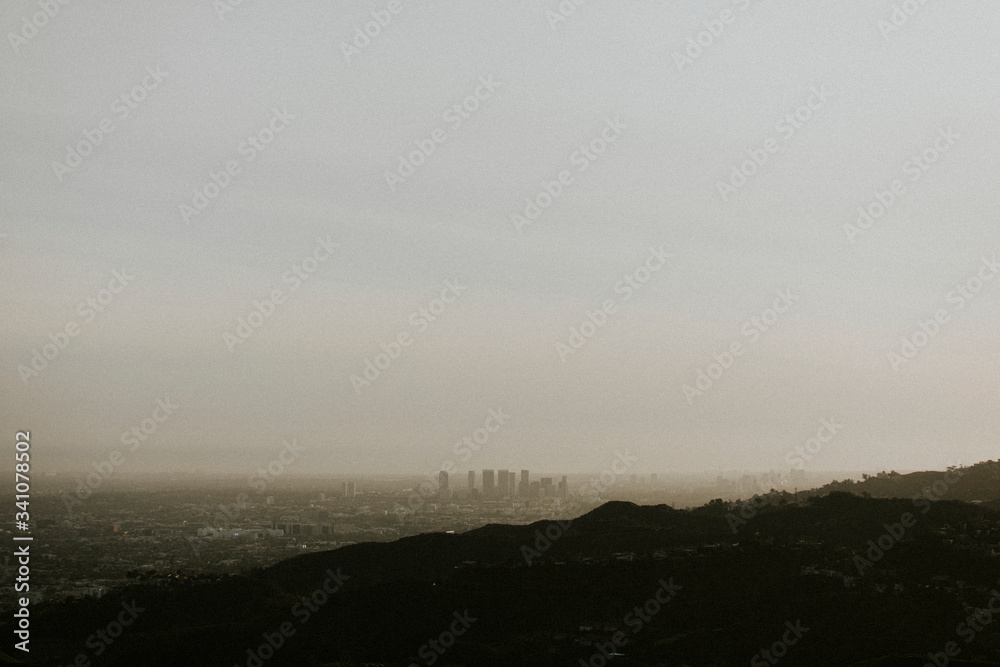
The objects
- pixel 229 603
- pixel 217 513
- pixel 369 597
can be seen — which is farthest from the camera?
pixel 217 513

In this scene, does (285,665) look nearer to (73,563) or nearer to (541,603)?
(541,603)

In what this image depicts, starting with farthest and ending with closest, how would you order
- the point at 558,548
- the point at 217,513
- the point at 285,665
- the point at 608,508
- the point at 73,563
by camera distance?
the point at 217,513, the point at 73,563, the point at 608,508, the point at 558,548, the point at 285,665

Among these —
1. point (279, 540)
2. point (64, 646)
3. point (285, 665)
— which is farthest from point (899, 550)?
point (279, 540)

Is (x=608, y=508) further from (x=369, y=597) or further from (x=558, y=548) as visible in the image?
(x=369, y=597)

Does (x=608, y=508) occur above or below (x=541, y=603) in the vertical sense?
above

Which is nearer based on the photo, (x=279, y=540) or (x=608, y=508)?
(x=608, y=508)

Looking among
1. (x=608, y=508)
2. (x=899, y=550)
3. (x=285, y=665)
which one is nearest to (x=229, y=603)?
(x=285, y=665)
